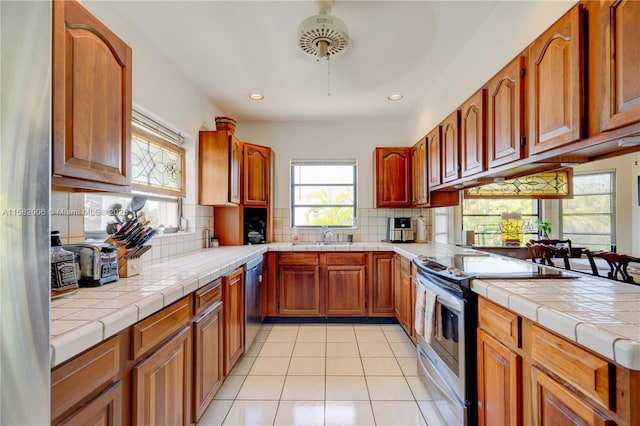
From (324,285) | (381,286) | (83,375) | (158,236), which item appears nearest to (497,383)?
(83,375)

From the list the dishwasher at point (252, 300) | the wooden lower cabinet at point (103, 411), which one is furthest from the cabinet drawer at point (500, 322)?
the dishwasher at point (252, 300)

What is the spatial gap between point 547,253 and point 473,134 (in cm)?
90

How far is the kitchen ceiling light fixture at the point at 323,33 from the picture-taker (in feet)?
5.79

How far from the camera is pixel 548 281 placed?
4.66 feet

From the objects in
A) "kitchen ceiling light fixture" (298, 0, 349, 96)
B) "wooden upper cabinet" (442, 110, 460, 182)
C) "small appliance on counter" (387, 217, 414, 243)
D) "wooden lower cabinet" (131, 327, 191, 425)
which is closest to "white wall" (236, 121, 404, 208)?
"small appliance on counter" (387, 217, 414, 243)

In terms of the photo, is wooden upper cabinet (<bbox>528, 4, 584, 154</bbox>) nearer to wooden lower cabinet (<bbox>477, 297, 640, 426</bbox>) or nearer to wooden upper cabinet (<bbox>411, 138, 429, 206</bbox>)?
wooden lower cabinet (<bbox>477, 297, 640, 426</bbox>)

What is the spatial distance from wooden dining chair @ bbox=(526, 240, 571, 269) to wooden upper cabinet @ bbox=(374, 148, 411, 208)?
1724 millimetres

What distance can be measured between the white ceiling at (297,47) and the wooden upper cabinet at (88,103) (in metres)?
0.78

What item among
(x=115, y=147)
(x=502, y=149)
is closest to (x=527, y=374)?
(x=502, y=149)

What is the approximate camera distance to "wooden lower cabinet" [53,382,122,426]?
83 cm

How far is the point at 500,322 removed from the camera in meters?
1.30

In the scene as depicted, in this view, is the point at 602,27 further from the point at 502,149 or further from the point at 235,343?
the point at 235,343

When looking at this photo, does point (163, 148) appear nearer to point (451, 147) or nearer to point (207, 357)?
point (207, 357)

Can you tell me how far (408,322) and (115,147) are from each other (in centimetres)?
261
